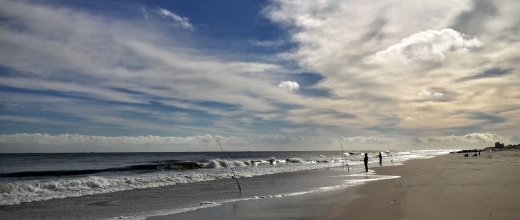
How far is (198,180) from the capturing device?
63.7 ft

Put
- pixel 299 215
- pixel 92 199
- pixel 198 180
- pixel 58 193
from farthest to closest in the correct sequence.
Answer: pixel 198 180
pixel 58 193
pixel 92 199
pixel 299 215

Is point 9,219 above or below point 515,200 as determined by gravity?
below

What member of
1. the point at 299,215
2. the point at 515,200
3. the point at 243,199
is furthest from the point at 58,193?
the point at 515,200

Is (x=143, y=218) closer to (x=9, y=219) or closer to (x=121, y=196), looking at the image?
(x=9, y=219)

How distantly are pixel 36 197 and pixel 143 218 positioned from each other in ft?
24.6

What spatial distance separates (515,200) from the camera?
348 inches

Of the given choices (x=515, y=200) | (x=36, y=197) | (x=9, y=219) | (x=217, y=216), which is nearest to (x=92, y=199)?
(x=36, y=197)

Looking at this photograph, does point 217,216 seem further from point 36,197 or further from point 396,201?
point 36,197

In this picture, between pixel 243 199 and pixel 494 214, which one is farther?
pixel 243 199

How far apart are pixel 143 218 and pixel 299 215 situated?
398 cm

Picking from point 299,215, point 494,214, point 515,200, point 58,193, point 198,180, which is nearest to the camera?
point 494,214

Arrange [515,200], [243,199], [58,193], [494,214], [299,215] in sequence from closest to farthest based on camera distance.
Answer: [494,214] → [299,215] → [515,200] → [243,199] → [58,193]

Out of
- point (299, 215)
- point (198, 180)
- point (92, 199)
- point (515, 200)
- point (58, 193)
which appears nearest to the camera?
point (299, 215)

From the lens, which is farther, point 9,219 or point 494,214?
point 9,219
